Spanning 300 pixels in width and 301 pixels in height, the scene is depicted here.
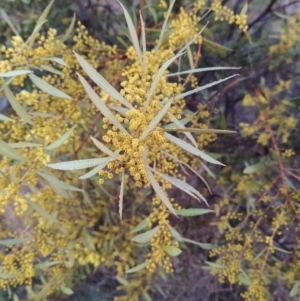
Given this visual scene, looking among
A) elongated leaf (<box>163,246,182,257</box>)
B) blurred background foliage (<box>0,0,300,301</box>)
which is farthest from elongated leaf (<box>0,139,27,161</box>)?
blurred background foliage (<box>0,0,300,301</box>)

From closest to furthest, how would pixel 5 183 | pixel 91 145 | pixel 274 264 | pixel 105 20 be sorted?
pixel 5 183
pixel 91 145
pixel 274 264
pixel 105 20

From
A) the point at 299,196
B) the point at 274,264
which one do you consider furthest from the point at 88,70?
the point at 274,264

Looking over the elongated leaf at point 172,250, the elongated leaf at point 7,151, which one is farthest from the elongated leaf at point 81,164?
the elongated leaf at point 172,250

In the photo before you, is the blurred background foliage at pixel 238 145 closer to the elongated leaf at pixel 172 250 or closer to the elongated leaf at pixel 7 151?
the elongated leaf at pixel 172 250

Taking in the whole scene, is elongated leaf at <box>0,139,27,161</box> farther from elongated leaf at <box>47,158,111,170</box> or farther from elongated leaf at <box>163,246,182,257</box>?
elongated leaf at <box>163,246,182,257</box>

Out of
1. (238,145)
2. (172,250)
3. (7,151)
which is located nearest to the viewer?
(7,151)

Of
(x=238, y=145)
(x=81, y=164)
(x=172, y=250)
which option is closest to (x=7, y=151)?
(x=81, y=164)

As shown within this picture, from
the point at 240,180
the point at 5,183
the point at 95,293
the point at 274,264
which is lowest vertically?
the point at 95,293

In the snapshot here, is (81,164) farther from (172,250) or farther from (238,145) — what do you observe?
(238,145)

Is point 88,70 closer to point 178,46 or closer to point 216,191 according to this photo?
point 178,46
